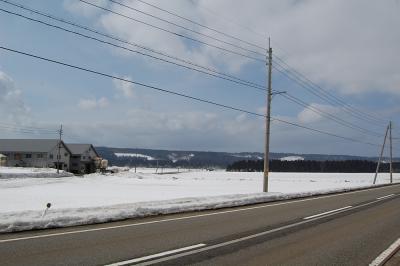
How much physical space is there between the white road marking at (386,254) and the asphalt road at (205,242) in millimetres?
136

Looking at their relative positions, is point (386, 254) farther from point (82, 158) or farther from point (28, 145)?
point (82, 158)

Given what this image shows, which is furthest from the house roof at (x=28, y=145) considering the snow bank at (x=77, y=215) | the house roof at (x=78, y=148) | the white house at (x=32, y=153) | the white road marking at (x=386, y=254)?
the white road marking at (x=386, y=254)

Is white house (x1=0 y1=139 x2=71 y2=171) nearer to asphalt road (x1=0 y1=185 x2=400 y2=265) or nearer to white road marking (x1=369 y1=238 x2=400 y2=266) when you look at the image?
asphalt road (x1=0 y1=185 x2=400 y2=265)

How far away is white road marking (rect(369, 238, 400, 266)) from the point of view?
8938 millimetres

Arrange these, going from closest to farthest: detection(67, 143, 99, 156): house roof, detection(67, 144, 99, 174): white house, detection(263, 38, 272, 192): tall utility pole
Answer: detection(263, 38, 272, 192): tall utility pole < detection(67, 144, 99, 174): white house < detection(67, 143, 99, 156): house roof

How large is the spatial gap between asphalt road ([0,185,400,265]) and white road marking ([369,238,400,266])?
0.14 meters

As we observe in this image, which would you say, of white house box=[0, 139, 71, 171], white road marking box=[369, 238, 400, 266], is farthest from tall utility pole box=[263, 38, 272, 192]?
white house box=[0, 139, 71, 171]

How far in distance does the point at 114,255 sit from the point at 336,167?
194m

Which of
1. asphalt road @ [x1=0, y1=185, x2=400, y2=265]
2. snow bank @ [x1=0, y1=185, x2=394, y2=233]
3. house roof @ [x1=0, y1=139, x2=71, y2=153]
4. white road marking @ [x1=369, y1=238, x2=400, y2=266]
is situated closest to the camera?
asphalt road @ [x1=0, y1=185, x2=400, y2=265]

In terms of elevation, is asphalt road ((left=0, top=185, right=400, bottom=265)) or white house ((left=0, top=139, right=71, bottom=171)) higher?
white house ((left=0, top=139, right=71, bottom=171))

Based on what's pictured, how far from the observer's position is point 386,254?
985 centimetres

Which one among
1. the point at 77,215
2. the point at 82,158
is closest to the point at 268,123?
the point at 77,215

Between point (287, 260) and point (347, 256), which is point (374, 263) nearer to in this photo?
point (347, 256)

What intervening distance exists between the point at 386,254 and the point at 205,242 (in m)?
4.04
